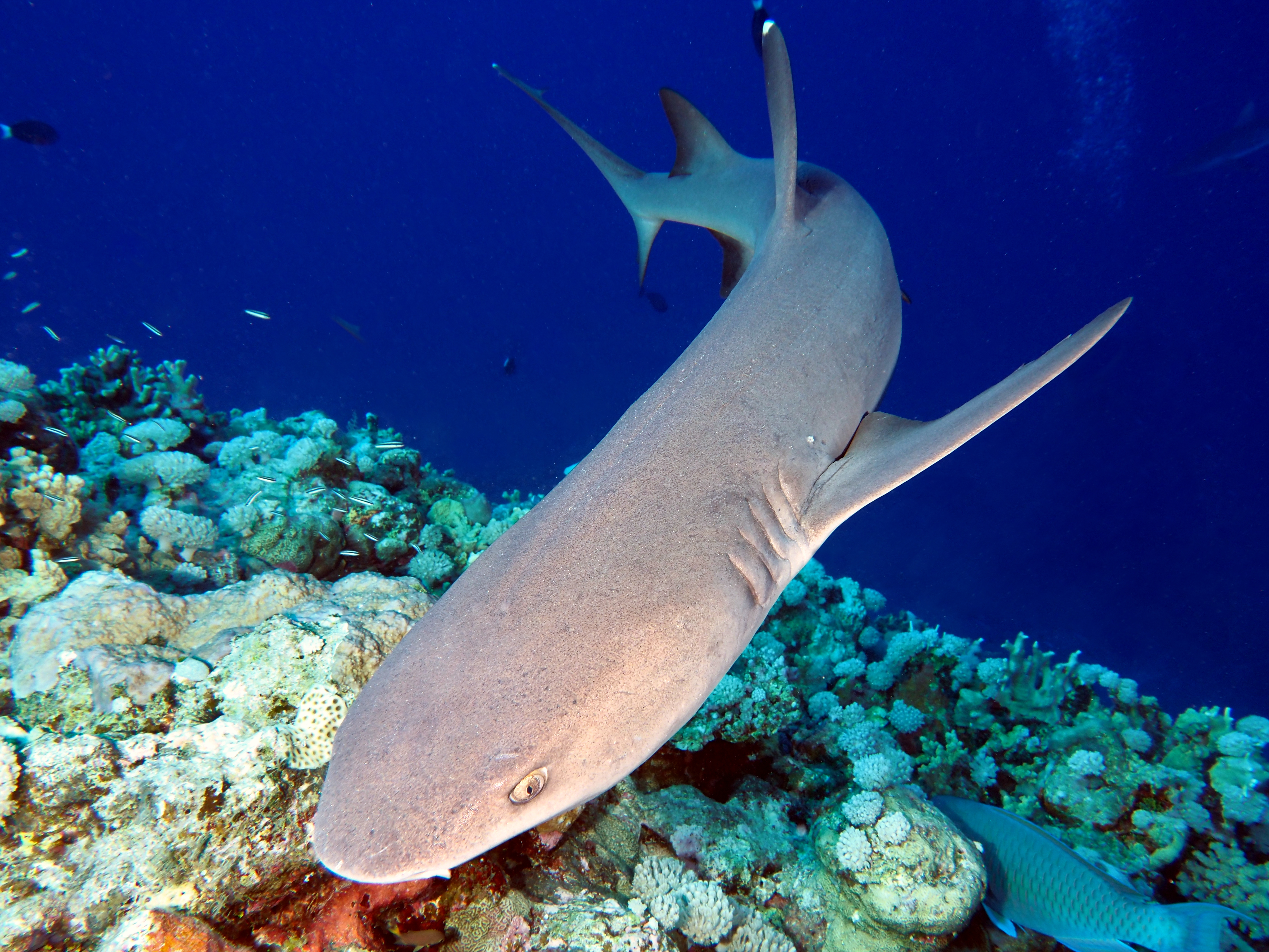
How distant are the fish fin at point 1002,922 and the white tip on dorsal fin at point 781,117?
375 centimetres

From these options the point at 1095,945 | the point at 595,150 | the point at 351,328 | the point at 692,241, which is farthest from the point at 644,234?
the point at 692,241

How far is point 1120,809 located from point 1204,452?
41453 millimetres

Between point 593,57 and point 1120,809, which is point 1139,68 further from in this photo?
point 593,57

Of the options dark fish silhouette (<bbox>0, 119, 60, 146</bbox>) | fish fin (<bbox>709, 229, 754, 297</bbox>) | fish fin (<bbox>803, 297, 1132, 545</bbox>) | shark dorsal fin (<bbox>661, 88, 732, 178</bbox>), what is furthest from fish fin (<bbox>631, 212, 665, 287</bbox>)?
dark fish silhouette (<bbox>0, 119, 60, 146</bbox>)

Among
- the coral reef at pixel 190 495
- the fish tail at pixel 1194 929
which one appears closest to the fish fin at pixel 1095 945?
the fish tail at pixel 1194 929

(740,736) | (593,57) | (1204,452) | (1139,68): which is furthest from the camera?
(593,57)

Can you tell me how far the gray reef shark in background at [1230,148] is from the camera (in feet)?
57.0

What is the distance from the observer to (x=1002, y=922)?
290cm

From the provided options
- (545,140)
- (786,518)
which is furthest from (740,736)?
(545,140)

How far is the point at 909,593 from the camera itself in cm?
3030

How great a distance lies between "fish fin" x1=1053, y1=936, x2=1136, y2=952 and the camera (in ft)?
8.21

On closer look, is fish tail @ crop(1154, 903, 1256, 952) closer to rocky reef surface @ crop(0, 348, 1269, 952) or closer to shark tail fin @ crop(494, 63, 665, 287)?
rocky reef surface @ crop(0, 348, 1269, 952)

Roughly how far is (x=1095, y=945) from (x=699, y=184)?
493 cm

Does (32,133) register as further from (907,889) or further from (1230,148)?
(1230,148)
